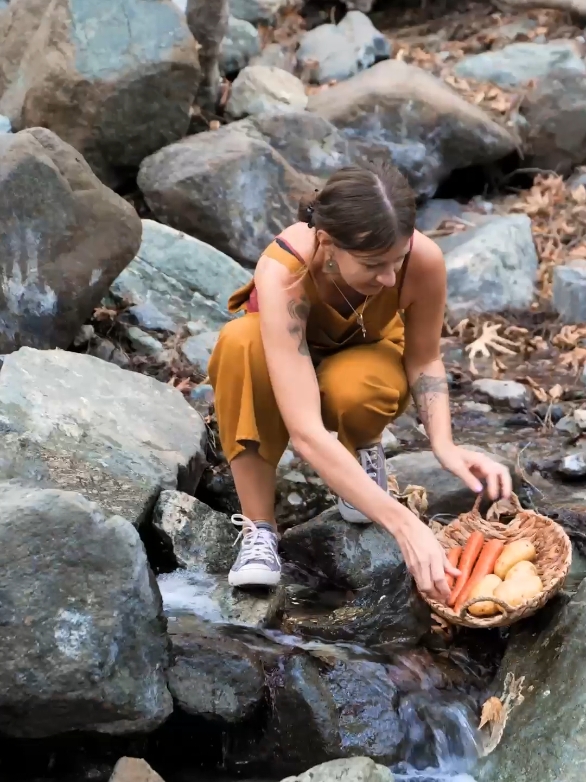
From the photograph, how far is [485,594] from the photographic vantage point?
2.69 m

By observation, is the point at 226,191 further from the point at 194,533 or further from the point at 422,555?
the point at 422,555

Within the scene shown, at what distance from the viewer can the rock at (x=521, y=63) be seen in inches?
331

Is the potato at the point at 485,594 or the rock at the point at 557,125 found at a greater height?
the potato at the point at 485,594

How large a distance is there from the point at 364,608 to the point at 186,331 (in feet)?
8.60

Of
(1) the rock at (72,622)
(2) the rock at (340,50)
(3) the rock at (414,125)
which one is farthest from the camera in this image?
(2) the rock at (340,50)

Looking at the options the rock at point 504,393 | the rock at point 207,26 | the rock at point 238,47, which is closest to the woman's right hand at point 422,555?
the rock at point 504,393

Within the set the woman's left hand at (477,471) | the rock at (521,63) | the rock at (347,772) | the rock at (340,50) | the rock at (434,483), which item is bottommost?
the rock at (521,63)

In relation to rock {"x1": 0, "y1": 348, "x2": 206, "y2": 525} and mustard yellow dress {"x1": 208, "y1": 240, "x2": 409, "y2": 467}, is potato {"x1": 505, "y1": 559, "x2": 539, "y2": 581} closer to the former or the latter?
mustard yellow dress {"x1": 208, "y1": 240, "x2": 409, "y2": 467}

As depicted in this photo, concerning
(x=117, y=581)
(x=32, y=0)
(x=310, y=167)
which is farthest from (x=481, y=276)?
(x=117, y=581)

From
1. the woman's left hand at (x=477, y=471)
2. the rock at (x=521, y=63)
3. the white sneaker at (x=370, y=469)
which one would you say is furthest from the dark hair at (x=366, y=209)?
the rock at (x=521, y=63)

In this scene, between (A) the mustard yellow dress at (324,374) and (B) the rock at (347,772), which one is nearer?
(B) the rock at (347,772)

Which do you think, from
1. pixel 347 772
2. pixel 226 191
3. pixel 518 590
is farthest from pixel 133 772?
pixel 226 191

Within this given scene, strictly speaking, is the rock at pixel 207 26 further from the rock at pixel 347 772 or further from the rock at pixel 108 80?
the rock at pixel 347 772

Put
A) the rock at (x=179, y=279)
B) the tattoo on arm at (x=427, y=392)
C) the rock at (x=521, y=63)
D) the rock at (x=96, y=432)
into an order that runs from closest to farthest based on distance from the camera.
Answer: the tattoo on arm at (x=427, y=392) < the rock at (x=96, y=432) < the rock at (x=179, y=279) < the rock at (x=521, y=63)
